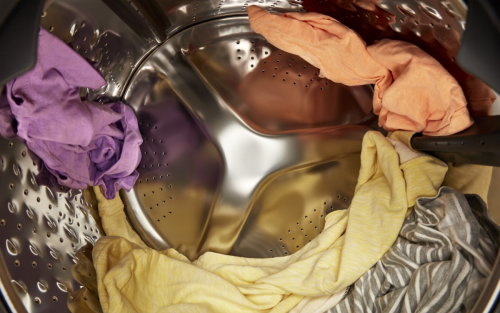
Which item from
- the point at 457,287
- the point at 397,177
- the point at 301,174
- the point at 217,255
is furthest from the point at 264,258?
the point at 457,287

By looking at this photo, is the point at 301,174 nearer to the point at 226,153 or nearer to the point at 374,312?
the point at 226,153

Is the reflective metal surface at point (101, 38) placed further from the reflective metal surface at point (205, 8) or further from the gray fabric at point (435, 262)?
the gray fabric at point (435, 262)

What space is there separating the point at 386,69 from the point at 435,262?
33cm

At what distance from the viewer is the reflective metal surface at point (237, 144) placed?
0.98 meters

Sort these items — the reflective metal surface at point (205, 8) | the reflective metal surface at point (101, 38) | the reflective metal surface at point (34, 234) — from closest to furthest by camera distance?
the reflective metal surface at point (34, 234)
the reflective metal surface at point (101, 38)
the reflective metal surface at point (205, 8)

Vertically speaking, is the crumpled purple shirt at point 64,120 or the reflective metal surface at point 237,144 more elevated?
the crumpled purple shirt at point 64,120

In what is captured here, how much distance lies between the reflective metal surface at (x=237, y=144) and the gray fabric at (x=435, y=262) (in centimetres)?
25

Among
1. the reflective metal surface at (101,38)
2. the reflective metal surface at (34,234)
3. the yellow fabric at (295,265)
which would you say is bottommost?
the yellow fabric at (295,265)

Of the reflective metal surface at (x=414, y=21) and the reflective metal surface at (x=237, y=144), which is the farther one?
the reflective metal surface at (x=237, y=144)

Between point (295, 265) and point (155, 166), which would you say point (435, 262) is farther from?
point (155, 166)

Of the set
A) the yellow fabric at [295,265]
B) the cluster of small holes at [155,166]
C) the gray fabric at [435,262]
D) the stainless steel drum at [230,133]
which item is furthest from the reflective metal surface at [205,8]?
the gray fabric at [435,262]

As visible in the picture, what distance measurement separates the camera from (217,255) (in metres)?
0.94

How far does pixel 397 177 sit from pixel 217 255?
0.41 metres

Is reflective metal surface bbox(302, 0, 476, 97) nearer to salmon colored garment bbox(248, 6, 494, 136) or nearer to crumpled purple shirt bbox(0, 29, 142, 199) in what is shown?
salmon colored garment bbox(248, 6, 494, 136)
